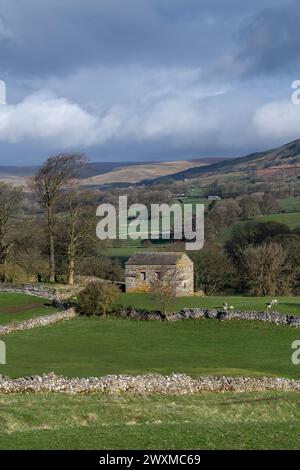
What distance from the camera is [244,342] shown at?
3994 centimetres

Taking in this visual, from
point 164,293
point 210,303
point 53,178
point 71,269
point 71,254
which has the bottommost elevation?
point 210,303

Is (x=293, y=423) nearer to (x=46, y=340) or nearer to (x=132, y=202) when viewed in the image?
(x=46, y=340)

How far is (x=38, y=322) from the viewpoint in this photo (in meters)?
45.9

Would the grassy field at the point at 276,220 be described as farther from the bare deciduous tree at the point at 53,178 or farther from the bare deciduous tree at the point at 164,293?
the bare deciduous tree at the point at 164,293

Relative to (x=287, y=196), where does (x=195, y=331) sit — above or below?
below

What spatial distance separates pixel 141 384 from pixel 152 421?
6.02 metres

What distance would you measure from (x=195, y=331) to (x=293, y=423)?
74.0ft

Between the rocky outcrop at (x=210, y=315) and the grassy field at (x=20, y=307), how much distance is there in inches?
254

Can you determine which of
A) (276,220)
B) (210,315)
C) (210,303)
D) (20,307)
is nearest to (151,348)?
(210,315)

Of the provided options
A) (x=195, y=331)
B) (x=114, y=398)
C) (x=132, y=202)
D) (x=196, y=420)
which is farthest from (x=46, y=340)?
(x=132, y=202)

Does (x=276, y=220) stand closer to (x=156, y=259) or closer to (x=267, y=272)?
(x=267, y=272)

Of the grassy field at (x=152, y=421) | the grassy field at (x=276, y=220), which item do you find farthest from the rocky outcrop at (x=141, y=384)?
the grassy field at (x=276, y=220)

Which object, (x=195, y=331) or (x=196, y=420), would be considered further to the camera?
(x=195, y=331)
